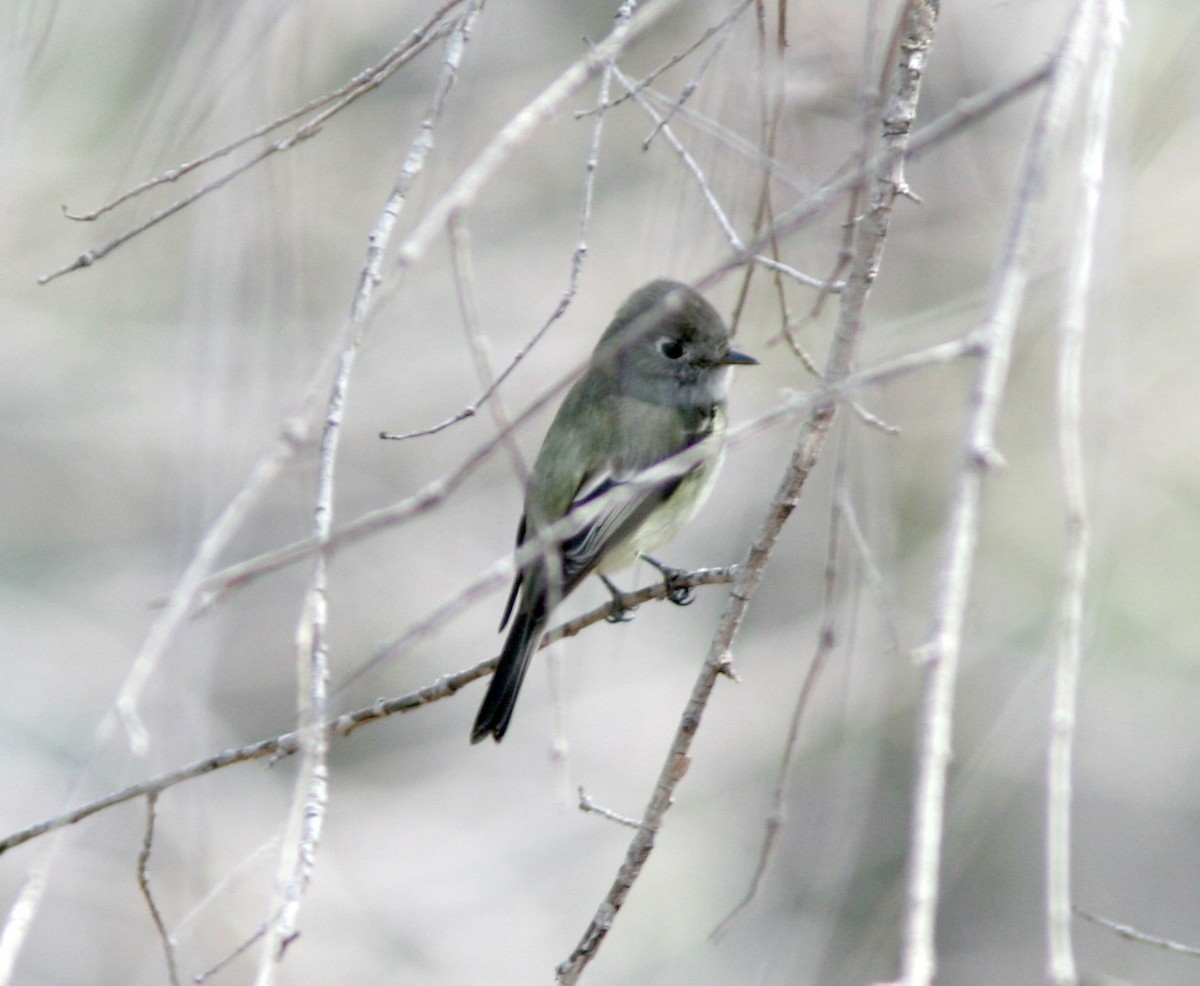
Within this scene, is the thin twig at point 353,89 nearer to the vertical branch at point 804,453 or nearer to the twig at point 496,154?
the twig at point 496,154

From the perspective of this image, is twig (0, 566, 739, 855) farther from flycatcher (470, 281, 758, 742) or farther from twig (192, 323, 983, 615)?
twig (192, 323, 983, 615)

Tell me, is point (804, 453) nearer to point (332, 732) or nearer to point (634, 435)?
point (332, 732)

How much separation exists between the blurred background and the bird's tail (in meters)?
1.56

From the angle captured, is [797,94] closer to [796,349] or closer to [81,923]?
[796,349]

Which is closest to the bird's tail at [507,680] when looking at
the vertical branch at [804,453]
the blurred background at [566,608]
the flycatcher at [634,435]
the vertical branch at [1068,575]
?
the flycatcher at [634,435]

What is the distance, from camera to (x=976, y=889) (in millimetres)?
6516

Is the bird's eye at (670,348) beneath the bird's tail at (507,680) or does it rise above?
above

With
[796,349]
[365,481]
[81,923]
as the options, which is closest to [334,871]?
[81,923]

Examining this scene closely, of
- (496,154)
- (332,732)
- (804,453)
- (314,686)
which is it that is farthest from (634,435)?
(496,154)

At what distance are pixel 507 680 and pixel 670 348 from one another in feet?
4.00

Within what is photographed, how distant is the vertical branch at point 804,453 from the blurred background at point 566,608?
2420mm

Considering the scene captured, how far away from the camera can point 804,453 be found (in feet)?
7.77

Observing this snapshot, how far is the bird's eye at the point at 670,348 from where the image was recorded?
399 cm

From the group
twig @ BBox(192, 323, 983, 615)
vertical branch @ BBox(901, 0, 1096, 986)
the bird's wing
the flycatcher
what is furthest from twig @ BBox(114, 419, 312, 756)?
the bird's wing
